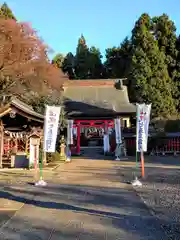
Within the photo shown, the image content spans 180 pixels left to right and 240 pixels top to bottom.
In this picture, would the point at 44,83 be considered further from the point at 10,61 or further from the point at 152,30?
the point at 152,30

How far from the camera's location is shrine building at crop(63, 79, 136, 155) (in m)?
25.0

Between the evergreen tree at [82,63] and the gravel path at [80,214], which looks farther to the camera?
the evergreen tree at [82,63]

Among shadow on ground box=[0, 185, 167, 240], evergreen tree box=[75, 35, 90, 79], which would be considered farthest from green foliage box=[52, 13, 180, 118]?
shadow on ground box=[0, 185, 167, 240]

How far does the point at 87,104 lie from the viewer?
90.9 ft

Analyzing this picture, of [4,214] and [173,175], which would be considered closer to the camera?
[4,214]

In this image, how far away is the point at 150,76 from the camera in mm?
33875

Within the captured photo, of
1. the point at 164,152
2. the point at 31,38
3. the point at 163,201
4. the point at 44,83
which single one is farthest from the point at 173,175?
the point at 31,38

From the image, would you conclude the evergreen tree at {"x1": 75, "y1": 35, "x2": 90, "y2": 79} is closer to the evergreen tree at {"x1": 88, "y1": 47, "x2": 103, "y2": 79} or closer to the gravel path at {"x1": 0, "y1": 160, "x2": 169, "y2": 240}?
the evergreen tree at {"x1": 88, "y1": 47, "x2": 103, "y2": 79}

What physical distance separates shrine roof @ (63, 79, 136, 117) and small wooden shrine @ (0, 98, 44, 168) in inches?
367

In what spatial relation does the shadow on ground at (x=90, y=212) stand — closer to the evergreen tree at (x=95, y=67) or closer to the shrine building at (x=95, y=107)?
the shrine building at (x=95, y=107)

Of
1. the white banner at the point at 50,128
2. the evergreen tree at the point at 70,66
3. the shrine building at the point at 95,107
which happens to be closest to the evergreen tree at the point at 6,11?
the shrine building at the point at 95,107

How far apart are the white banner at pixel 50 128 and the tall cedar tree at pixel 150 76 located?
76.8ft

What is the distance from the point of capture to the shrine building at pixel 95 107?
82.1 ft

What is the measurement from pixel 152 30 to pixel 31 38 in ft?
56.3
